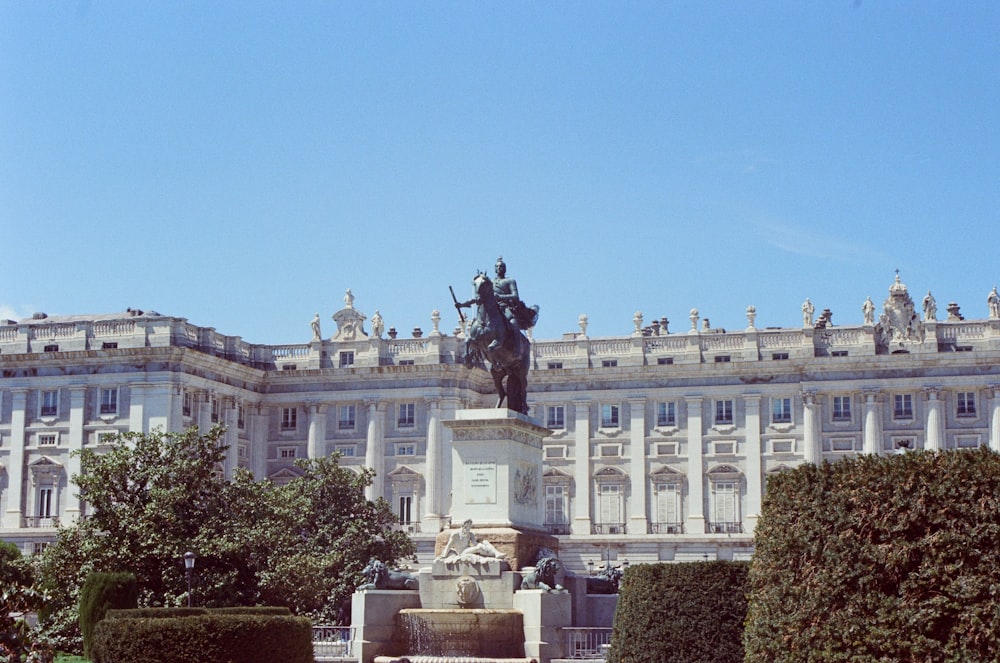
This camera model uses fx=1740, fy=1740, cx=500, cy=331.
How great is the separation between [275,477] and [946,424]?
36.5m

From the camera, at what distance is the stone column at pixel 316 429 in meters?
96.8

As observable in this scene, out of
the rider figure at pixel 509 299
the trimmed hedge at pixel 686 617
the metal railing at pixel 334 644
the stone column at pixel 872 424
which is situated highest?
the stone column at pixel 872 424

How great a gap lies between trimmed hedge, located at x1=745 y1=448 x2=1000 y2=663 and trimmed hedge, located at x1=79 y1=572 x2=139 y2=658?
21837mm

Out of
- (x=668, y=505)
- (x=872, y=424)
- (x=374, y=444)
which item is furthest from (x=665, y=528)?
(x=374, y=444)

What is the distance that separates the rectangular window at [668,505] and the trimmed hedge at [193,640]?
66.4 m

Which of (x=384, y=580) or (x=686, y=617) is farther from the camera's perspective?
(x=384, y=580)

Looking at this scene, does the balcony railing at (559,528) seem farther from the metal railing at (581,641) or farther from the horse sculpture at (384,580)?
the metal railing at (581,641)

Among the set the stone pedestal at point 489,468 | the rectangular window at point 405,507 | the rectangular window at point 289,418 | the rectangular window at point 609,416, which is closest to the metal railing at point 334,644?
the stone pedestal at point 489,468

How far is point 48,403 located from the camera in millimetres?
91438

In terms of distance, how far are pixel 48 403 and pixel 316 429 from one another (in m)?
14.7

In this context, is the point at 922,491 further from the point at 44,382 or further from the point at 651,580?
the point at 44,382

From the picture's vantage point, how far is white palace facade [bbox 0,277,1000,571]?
90.3 m

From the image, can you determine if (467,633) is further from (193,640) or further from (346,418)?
(346,418)

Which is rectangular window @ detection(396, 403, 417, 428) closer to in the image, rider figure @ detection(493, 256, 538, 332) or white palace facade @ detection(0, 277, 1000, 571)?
white palace facade @ detection(0, 277, 1000, 571)
